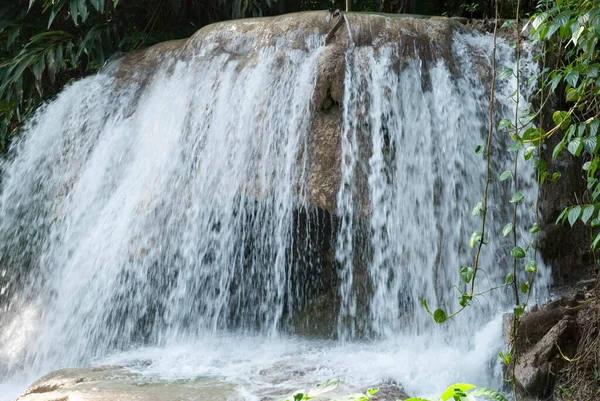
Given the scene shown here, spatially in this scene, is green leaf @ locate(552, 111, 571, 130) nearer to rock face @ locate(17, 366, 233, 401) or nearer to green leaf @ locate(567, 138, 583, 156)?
green leaf @ locate(567, 138, 583, 156)

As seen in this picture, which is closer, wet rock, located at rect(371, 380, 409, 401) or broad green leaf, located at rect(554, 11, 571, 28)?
broad green leaf, located at rect(554, 11, 571, 28)

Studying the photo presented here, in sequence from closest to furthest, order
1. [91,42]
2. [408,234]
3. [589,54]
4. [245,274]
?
[589,54], [408,234], [245,274], [91,42]

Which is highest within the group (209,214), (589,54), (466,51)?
(466,51)

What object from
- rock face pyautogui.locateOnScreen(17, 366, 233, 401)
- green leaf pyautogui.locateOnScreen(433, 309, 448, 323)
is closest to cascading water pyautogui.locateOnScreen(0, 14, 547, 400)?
rock face pyautogui.locateOnScreen(17, 366, 233, 401)

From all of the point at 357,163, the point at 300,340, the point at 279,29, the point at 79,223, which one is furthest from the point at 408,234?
the point at 79,223

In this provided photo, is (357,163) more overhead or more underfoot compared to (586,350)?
more overhead

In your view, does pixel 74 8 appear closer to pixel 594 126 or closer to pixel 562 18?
pixel 562 18

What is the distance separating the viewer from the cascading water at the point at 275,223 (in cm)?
524

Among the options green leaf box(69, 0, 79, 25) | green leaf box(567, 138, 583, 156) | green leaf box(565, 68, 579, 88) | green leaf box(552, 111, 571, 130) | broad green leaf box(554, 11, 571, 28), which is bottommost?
green leaf box(567, 138, 583, 156)

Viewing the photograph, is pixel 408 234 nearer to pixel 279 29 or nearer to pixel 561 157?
pixel 561 157

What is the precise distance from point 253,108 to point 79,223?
5.50 ft

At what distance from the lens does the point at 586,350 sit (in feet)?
12.2

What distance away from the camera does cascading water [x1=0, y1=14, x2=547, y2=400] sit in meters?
5.24

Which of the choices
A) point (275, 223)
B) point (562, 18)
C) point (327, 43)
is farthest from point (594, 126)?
point (327, 43)
